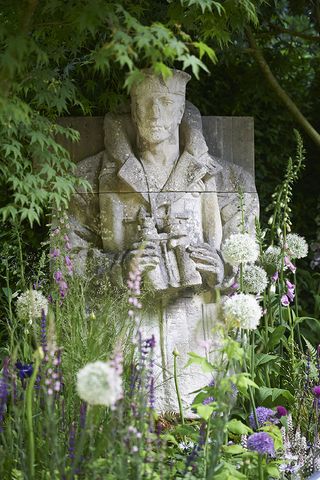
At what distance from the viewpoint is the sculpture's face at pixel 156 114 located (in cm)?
390

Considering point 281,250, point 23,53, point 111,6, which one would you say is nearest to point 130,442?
point 23,53

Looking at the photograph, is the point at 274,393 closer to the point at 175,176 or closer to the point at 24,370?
the point at 175,176

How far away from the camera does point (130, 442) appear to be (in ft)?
7.47

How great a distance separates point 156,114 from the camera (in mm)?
3902

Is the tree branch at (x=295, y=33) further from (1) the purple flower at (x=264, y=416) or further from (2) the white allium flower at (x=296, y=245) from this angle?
(1) the purple flower at (x=264, y=416)

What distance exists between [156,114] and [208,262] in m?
0.84

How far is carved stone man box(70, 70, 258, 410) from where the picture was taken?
390 centimetres

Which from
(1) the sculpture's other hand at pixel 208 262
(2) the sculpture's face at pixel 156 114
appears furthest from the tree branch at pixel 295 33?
(1) the sculpture's other hand at pixel 208 262

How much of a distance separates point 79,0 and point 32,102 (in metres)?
1.12

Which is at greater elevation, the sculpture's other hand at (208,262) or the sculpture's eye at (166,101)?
the sculpture's eye at (166,101)

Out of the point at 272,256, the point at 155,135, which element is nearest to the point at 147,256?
the point at 155,135

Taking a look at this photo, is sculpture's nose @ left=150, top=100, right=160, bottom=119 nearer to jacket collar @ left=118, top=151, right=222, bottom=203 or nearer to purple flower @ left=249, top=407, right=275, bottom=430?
jacket collar @ left=118, top=151, right=222, bottom=203

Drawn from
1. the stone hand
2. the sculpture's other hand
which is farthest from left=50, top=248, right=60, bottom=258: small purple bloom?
the sculpture's other hand

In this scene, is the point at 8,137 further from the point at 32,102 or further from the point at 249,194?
the point at 249,194
